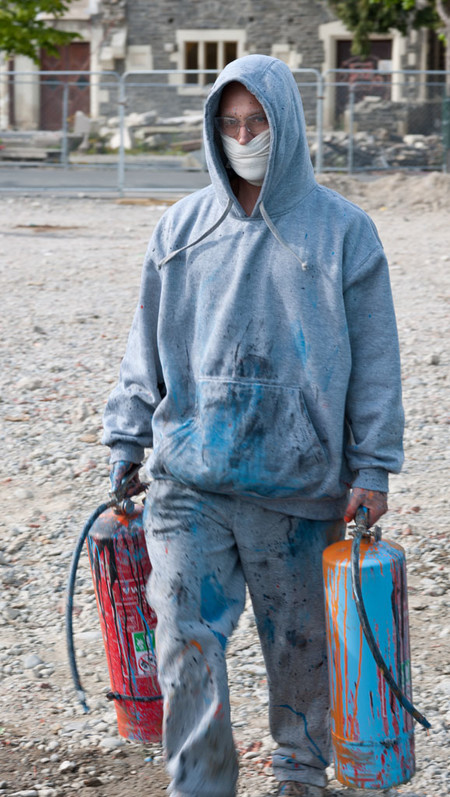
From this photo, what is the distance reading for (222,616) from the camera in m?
2.71

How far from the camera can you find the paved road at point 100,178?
17781 millimetres

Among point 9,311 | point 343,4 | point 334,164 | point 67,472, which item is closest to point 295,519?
point 67,472

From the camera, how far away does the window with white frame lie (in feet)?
104

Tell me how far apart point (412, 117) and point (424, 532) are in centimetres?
1612

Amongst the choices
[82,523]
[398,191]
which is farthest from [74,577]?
[398,191]

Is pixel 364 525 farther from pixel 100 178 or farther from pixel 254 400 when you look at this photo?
pixel 100 178

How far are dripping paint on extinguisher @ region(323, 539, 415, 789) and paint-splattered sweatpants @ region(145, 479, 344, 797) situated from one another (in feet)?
0.44

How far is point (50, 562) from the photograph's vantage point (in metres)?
4.55

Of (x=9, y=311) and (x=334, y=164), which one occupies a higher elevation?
(x=334, y=164)

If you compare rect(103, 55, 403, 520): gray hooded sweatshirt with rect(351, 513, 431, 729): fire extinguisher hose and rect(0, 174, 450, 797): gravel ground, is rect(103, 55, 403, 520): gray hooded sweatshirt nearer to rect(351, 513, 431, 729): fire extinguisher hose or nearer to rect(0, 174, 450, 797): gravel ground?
rect(351, 513, 431, 729): fire extinguisher hose

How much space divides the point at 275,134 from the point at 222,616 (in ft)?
3.84

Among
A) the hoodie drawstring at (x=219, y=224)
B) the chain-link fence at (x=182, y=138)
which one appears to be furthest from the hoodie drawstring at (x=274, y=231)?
the chain-link fence at (x=182, y=138)

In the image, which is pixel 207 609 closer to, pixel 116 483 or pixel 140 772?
pixel 116 483

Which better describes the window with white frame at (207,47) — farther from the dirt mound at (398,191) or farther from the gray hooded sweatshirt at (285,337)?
the gray hooded sweatshirt at (285,337)
